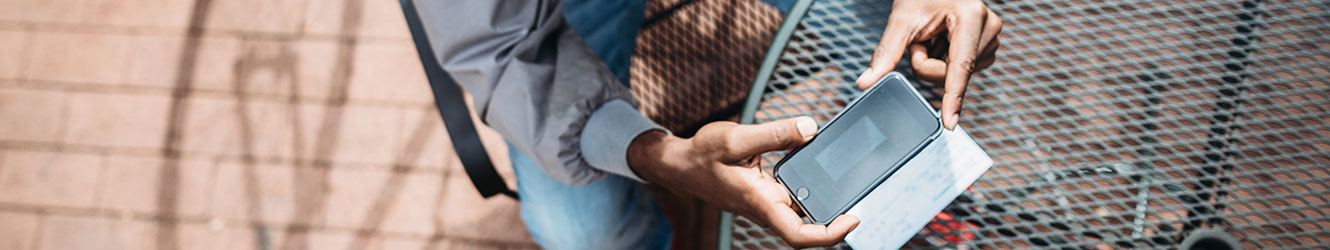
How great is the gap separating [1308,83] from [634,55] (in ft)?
3.08

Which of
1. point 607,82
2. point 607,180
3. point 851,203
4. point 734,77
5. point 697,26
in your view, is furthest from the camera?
point 607,180

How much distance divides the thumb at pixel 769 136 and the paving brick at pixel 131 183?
2.03 metres

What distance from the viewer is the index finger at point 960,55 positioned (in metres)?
0.92

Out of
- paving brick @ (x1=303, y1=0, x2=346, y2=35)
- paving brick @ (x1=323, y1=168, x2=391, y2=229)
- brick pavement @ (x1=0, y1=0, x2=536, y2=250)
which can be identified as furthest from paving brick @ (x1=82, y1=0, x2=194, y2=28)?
paving brick @ (x1=323, y1=168, x2=391, y2=229)

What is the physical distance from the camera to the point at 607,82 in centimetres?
121

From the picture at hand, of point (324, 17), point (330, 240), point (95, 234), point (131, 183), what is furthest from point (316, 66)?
point (95, 234)

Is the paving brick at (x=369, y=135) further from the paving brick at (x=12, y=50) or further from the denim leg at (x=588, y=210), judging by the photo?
the paving brick at (x=12, y=50)

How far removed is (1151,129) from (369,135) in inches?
73.8

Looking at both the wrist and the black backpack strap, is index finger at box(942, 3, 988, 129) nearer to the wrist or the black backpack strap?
the wrist

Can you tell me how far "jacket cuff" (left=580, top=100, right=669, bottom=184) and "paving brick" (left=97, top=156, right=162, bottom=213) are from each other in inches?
68.3

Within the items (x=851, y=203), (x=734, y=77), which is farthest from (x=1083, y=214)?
(x=734, y=77)

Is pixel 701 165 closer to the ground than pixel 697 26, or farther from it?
closer to the ground

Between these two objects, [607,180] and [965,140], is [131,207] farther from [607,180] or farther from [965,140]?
[965,140]

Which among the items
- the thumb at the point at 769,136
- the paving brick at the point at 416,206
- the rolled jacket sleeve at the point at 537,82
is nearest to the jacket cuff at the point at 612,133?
the rolled jacket sleeve at the point at 537,82
